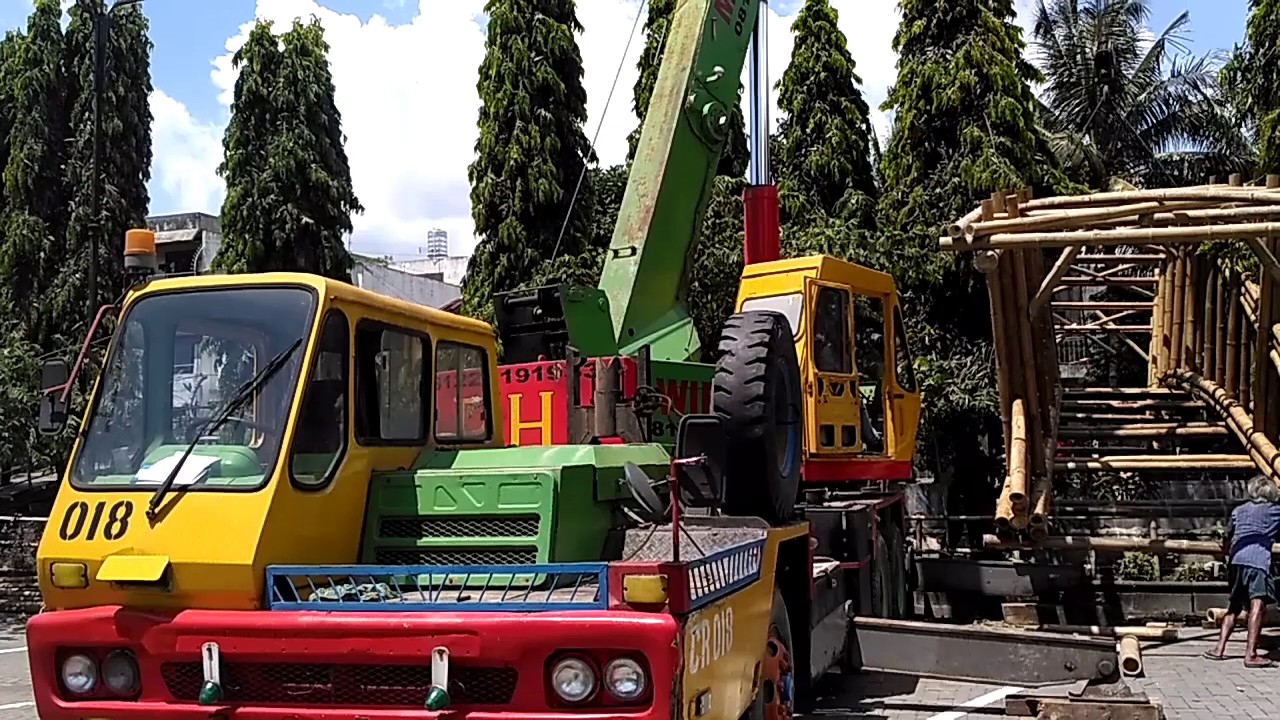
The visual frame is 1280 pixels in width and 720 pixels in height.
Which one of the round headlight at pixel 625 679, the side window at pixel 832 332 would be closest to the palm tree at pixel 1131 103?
the side window at pixel 832 332

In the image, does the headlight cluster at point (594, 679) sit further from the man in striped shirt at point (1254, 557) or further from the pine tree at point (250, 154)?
the pine tree at point (250, 154)

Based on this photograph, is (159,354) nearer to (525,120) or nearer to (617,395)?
(617,395)

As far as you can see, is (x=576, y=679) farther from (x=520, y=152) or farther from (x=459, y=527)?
(x=520, y=152)

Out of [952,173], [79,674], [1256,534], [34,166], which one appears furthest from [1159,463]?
[34,166]

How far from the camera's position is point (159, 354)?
5.01m

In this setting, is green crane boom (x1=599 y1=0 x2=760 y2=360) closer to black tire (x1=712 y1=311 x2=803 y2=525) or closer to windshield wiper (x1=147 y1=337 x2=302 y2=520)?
black tire (x1=712 y1=311 x2=803 y2=525)

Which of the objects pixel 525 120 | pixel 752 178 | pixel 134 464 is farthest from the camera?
pixel 525 120

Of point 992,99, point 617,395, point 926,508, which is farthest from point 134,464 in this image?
point 992,99

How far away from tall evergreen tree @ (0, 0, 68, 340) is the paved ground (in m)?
12.0

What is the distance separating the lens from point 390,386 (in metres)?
5.39

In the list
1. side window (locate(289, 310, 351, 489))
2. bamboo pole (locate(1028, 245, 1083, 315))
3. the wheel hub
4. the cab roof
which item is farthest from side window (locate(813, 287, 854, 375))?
side window (locate(289, 310, 351, 489))

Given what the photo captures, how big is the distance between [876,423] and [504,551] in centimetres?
593

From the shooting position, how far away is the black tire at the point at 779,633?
18.1ft

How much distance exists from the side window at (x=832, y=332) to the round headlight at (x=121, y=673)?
5.76 meters
